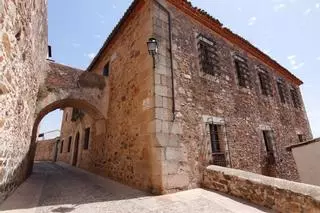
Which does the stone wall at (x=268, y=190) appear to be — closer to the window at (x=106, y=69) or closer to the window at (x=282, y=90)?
the window at (x=106, y=69)

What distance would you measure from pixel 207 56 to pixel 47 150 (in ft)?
62.4

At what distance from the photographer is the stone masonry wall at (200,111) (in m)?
4.52

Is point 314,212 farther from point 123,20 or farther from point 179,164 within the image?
point 123,20

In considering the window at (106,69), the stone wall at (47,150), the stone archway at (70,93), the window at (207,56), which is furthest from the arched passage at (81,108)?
the stone wall at (47,150)

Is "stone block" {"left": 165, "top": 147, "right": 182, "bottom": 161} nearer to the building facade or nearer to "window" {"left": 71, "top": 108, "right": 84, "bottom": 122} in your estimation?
the building facade

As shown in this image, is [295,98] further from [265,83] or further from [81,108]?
[81,108]

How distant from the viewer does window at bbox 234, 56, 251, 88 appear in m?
7.50

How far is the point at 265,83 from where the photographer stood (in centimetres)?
868

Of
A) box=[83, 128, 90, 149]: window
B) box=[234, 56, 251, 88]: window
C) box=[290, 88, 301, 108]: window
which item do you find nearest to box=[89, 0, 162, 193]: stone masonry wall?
box=[83, 128, 90, 149]: window

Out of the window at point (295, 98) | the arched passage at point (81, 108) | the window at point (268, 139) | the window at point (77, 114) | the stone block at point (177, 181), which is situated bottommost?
the stone block at point (177, 181)

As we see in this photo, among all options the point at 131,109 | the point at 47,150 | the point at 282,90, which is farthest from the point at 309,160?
the point at 47,150

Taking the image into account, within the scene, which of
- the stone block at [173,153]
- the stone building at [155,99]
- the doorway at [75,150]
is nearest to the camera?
the stone building at [155,99]

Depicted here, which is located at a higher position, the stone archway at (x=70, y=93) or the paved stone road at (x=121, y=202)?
the stone archway at (x=70, y=93)

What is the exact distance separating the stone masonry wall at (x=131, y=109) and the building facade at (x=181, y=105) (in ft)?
0.09
